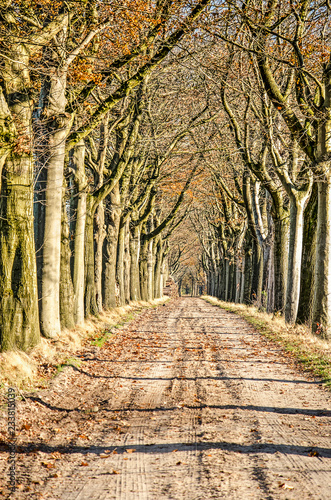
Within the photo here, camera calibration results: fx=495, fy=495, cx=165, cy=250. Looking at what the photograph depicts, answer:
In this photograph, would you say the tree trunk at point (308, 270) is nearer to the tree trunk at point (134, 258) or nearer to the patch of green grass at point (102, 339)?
the patch of green grass at point (102, 339)

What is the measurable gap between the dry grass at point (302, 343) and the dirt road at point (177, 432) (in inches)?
16.3

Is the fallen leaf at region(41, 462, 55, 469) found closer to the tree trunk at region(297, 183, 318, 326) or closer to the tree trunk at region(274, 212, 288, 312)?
the tree trunk at region(297, 183, 318, 326)

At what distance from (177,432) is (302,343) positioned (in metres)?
7.12

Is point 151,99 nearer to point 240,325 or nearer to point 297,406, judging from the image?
point 240,325

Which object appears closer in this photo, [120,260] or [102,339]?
[102,339]

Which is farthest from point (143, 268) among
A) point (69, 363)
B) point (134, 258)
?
point (69, 363)

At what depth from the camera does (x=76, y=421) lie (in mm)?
6316

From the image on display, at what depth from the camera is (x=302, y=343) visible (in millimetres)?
12148

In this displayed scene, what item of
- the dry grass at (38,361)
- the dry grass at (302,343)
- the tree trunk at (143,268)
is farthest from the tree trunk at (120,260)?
the dry grass at (38,361)

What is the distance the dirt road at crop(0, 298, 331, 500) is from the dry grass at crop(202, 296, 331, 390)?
1.36 feet

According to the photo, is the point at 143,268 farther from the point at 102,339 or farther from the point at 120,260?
the point at 102,339

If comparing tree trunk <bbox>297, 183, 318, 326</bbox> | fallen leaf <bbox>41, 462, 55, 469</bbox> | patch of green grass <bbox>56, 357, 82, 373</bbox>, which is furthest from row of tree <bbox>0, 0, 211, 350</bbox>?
tree trunk <bbox>297, 183, 318, 326</bbox>

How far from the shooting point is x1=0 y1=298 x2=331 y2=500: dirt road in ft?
14.0

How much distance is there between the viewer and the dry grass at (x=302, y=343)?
9512 millimetres
